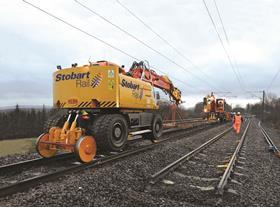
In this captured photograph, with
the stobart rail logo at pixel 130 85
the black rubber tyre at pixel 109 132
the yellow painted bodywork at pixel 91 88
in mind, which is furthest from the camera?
the stobart rail logo at pixel 130 85

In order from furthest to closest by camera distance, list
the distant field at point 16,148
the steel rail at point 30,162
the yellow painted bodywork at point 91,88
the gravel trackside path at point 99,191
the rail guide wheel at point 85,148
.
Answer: the distant field at point 16,148 → the yellow painted bodywork at point 91,88 → the rail guide wheel at point 85,148 → the steel rail at point 30,162 → the gravel trackside path at point 99,191

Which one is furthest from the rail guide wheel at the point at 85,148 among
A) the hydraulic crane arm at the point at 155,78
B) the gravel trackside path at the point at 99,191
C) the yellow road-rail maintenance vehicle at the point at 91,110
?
the hydraulic crane arm at the point at 155,78

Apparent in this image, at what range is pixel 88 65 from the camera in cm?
1023

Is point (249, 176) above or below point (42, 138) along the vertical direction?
below

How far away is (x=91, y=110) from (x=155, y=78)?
5561 mm

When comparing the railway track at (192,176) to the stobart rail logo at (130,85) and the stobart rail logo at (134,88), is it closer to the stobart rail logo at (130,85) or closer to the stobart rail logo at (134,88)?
the stobart rail logo at (134,88)

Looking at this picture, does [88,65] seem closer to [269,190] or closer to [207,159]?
[207,159]

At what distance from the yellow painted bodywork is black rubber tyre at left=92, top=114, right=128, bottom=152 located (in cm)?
45

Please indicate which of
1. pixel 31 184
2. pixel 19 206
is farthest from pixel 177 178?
pixel 19 206

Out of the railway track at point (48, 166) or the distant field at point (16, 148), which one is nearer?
the railway track at point (48, 166)

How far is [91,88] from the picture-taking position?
32.6 ft

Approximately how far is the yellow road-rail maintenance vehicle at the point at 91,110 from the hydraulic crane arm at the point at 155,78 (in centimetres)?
139

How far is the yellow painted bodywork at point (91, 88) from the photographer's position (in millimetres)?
9844

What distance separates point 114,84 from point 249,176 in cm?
466
